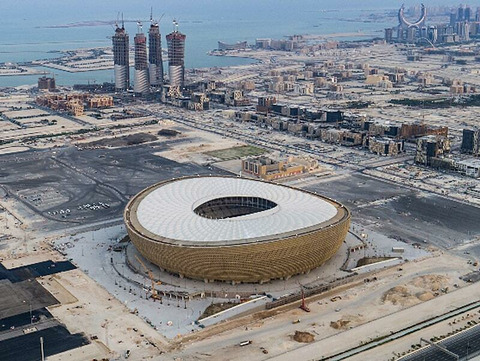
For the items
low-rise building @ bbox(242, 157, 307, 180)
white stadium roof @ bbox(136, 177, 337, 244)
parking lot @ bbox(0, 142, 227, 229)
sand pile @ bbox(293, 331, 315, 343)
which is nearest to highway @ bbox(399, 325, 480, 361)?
sand pile @ bbox(293, 331, 315, 343)

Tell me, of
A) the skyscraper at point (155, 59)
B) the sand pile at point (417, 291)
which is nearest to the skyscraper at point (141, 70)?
the skyscraper at point (155, 59)

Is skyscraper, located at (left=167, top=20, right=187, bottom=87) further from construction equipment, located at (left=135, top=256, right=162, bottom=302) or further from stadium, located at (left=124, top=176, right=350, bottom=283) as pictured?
construction equipment, located at (left=135, top=256, right=162, bottom=302)

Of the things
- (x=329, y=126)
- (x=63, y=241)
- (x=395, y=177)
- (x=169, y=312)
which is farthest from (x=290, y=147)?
(x=169, y=312)

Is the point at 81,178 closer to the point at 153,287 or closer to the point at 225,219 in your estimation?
the point at 225,219

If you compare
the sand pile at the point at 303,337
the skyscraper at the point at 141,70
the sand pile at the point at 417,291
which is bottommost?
the sand pile at the point at 303,337

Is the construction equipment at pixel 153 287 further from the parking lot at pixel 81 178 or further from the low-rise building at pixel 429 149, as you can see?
the low-rise building at pixel 429 149

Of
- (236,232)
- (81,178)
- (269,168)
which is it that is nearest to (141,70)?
(81,178)
